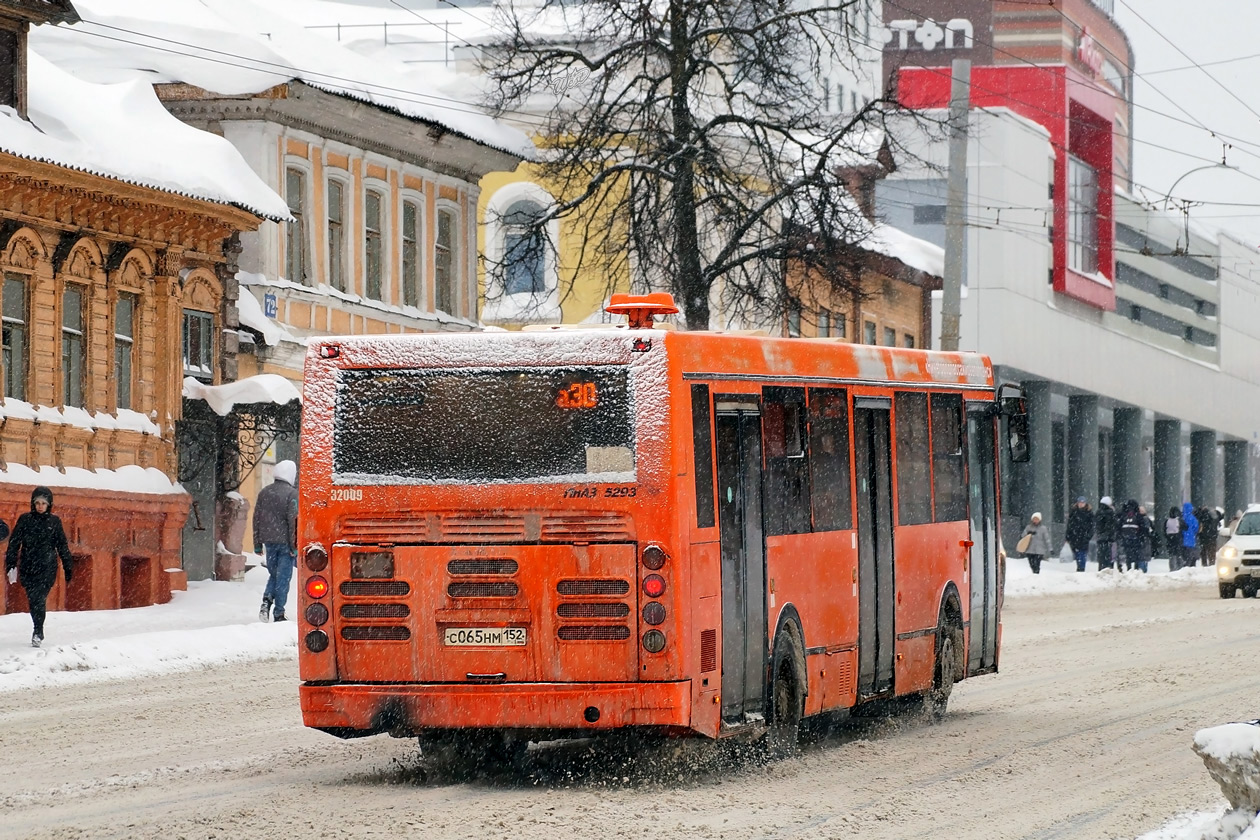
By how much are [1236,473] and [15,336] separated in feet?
300

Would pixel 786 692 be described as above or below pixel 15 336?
below

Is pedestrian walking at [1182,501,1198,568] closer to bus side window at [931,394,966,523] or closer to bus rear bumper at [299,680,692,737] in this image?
bus side window at [931,394,966,523]

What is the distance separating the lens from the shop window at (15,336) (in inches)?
1104

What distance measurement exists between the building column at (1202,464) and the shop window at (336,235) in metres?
73.0

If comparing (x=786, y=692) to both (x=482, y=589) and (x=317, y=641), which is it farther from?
(x=317, y=641)

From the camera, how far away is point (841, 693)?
46.1ft

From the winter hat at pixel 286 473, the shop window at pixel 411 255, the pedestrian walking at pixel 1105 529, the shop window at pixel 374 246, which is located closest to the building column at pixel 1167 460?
the pedestrian walking at pixel 1105 529

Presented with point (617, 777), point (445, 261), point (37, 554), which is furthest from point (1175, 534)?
point (617, 777)

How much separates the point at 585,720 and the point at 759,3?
2479 centimetres

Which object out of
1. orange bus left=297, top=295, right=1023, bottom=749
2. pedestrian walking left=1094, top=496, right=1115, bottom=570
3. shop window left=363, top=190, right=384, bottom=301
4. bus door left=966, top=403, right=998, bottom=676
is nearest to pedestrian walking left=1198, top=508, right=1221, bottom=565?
pedestrian walking left=1094, top=496, right=1115, bottom=570

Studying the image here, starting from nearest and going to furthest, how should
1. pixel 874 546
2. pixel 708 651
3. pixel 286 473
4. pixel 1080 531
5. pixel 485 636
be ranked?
pixel 485 636, pixel 708 651, pixel 874 546, pixel 286 473, pixel 1080 531

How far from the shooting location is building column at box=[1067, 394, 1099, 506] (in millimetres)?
82562

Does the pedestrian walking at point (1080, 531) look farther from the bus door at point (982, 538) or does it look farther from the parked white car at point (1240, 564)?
the bus door at point (982, 538)

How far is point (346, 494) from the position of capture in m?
12.2
